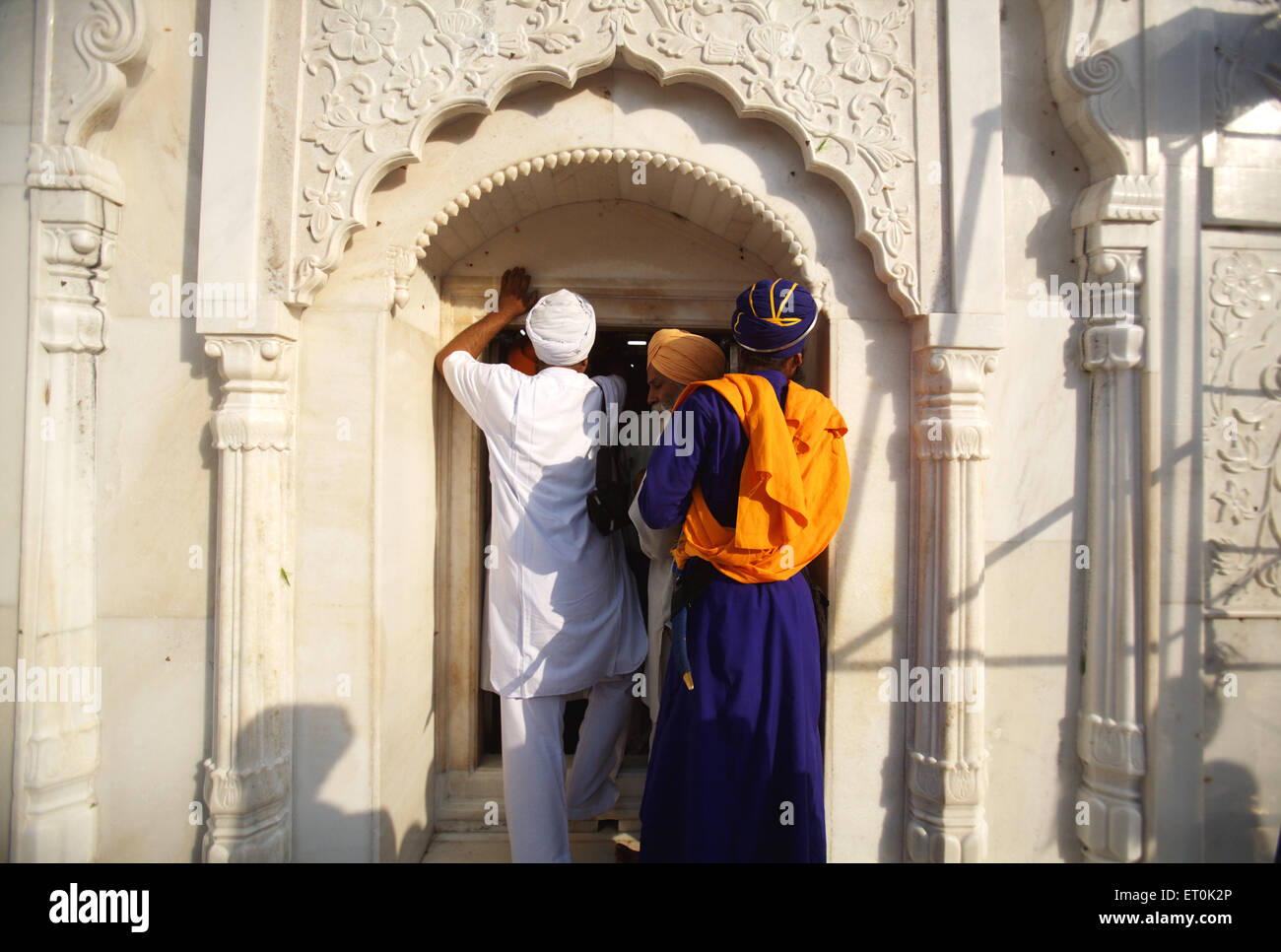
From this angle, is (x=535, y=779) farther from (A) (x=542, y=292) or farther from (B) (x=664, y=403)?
(A) (x=542, y=292)

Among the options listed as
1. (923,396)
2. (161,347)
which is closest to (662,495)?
(923,396)

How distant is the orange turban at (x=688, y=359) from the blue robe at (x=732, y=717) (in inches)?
11.2

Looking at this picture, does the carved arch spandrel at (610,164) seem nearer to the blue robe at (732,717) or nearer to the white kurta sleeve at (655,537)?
the blue robe at (732,717)

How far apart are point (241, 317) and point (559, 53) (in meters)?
1.25

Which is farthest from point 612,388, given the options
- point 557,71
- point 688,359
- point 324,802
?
point 324,802

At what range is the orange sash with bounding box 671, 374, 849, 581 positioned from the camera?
5.84 feet

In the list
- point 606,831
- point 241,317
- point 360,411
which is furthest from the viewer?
point 606,831

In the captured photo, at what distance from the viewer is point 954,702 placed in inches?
82.9

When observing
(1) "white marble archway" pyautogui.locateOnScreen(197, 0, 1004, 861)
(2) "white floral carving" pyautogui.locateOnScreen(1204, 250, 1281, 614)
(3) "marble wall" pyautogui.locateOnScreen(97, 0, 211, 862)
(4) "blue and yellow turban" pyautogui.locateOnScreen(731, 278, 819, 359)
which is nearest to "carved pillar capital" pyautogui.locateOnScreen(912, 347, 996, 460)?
(1) "white marble archway" pyautogui.locateOnScreen(197, 0, 1004, 861)

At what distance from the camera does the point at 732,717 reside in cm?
188

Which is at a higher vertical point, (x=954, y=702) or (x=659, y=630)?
(x=659, y=630)

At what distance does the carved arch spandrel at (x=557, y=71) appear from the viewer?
2057 mm
